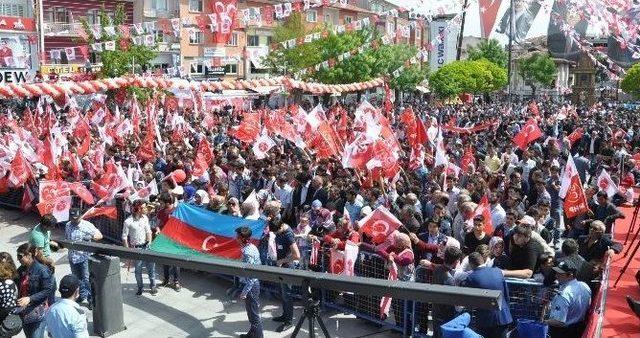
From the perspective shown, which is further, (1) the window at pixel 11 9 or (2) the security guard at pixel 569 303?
(1) the window at pixel 11 9

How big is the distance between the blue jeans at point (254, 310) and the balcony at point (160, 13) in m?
46.8

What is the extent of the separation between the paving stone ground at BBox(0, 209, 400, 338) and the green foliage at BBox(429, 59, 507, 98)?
138 feet

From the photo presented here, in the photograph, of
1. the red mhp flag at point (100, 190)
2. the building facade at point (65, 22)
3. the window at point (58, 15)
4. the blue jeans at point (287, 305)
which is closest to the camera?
the blue jeans at point (287, 305)

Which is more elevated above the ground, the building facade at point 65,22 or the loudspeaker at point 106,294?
the building facade at point 65,22

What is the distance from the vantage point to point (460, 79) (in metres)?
50.7

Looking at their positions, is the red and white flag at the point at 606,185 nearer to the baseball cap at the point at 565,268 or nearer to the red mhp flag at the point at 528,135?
the red mhp flag at the point at 528,135

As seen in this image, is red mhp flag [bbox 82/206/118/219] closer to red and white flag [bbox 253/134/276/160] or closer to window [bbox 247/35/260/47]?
red and white flag [bbox 253/134/276/160]

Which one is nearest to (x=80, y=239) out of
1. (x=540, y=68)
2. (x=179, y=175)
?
(x=179, y=175)

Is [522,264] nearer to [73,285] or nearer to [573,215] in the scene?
[573,215]

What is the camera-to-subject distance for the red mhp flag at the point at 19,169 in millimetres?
13516

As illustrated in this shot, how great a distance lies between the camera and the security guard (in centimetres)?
631

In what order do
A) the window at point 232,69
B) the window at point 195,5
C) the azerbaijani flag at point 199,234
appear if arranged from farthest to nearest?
1. the window at point 232,69
2. the window at point 195,5
3. the azerbaijani flag at point 199,234

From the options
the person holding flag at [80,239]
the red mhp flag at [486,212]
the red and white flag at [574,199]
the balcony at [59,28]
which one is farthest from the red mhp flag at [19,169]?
the balcony at [59,28]

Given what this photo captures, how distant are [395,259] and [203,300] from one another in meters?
3.47
